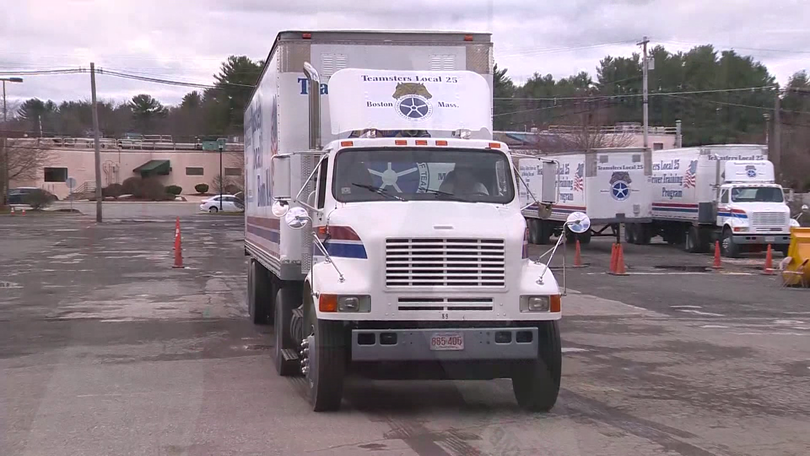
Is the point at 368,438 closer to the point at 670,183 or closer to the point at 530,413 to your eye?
the point at 530,413

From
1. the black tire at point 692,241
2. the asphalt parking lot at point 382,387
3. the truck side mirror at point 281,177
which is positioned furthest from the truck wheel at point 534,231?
the truck side mirror at point 281,177

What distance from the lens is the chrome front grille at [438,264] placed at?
821 centimetres

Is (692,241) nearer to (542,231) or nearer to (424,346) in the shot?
(542,231)

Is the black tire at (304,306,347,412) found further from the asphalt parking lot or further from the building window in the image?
the building window

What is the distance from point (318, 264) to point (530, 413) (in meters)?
2.45

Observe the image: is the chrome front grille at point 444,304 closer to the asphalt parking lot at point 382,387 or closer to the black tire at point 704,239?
the asphalt parking lot at point 382,387

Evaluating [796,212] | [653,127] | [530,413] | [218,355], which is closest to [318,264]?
[530,413]

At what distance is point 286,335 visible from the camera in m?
10.5

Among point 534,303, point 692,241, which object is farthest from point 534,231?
point 534,303

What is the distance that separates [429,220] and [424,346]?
3.79ft

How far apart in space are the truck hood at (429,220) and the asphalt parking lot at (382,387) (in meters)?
1.69

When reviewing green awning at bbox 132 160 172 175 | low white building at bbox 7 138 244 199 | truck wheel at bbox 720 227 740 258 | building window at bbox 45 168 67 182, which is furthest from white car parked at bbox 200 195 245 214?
truck wheel at bbox 720 227 740 258

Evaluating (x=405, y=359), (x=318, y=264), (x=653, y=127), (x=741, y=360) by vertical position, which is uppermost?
(x=653, y=127)

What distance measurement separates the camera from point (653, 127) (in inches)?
3073
